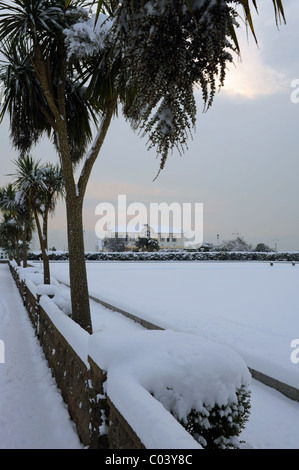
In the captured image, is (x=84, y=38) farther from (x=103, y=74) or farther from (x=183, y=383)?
(x=183, y=383)

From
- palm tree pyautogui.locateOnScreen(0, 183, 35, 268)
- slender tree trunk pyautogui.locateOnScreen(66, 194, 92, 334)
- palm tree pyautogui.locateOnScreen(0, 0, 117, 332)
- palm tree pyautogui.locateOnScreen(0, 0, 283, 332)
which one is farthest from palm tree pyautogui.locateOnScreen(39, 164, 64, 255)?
slender tree trunk pyautogui.locateOnScreen(66, 194, 92, 334)

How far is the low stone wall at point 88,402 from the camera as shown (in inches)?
89.5

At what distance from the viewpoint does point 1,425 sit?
3.72m

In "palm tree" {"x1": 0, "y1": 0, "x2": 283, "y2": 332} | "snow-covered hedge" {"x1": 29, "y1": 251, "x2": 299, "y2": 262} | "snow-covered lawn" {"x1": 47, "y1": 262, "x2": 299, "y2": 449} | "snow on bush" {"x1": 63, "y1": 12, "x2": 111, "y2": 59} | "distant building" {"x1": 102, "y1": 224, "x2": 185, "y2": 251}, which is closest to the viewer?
"palm tree" {"x1": 0, "y1": 0, "x2": 283, "y2": 332}

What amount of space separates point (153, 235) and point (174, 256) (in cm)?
5312

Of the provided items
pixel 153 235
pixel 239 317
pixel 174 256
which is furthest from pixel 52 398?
pixel 153 235

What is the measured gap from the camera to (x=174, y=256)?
5050 centimetres

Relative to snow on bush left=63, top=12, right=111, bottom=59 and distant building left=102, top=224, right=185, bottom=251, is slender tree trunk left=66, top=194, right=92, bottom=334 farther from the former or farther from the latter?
distant building left=102, top=224, right=185, bottom=251

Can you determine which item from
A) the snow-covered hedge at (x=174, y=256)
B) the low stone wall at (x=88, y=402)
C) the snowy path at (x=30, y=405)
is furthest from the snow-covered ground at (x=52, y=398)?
the snow-covered hedge at (x=174, y=256)

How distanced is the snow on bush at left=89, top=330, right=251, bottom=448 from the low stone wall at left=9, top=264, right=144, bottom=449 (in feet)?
A: 0.44

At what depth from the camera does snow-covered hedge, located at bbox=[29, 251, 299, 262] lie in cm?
4631

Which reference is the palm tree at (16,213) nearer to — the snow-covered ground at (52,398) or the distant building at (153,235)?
the snow-covered ground at (52,398)
